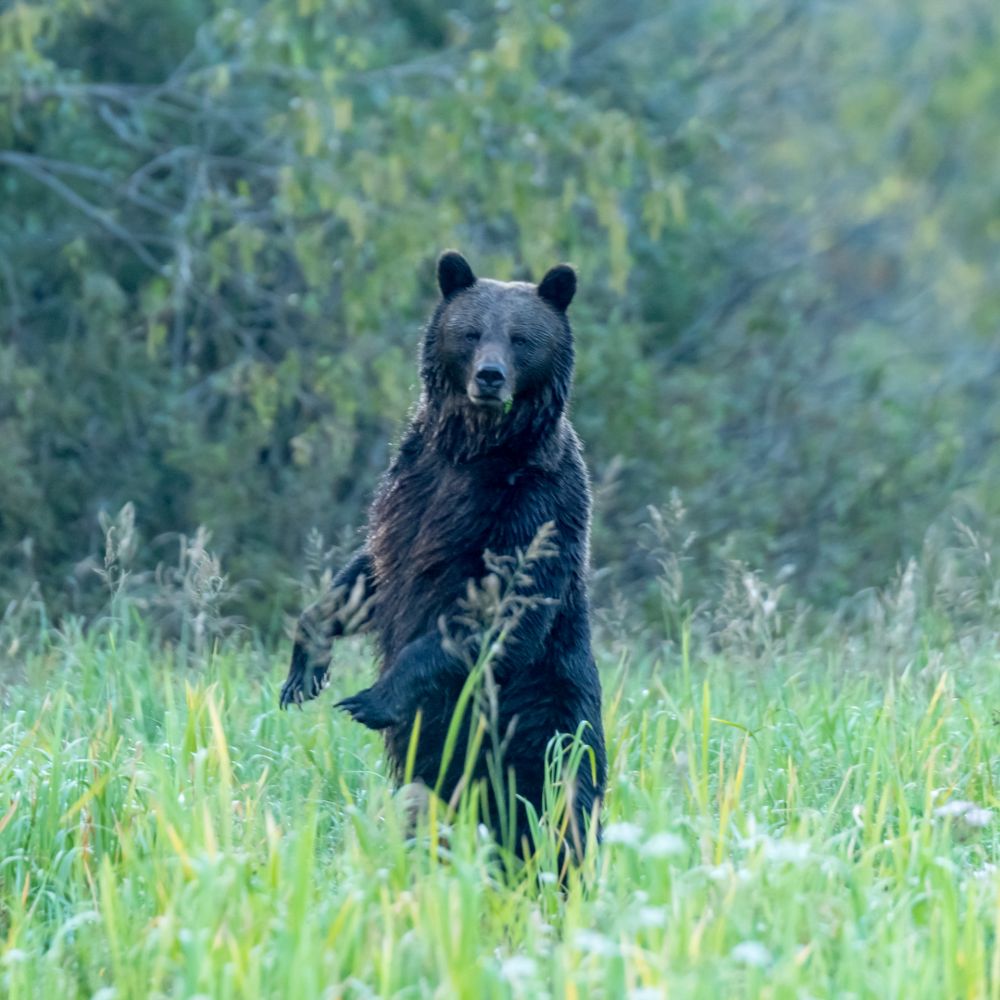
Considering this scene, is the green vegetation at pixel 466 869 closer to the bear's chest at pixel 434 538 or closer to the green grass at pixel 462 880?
the green grass at pixel 462 880

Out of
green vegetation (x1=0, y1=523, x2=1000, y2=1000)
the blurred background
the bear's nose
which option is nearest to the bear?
the bear's nose

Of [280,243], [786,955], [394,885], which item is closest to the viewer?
[786,955]

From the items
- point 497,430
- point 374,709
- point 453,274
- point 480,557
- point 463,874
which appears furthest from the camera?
point 453,274

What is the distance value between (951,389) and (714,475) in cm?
285

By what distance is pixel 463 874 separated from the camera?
2.96m

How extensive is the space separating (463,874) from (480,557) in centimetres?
154

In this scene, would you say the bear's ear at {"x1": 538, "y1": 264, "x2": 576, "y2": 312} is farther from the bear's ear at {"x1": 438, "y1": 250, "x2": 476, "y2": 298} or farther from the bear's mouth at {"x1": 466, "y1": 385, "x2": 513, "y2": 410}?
the bear's mouth at {"x1": 466, "y1": 385, "x2": 513, "y2": 410}

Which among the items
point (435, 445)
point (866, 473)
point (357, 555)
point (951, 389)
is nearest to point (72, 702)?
point (357, 555)

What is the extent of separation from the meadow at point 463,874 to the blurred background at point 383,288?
259 centimetres

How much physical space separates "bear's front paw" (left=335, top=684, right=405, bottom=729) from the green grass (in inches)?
7.5

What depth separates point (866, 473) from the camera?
1066 cm

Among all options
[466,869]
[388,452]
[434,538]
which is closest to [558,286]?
[434,538]

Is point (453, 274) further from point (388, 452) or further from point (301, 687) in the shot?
point (388, 452)

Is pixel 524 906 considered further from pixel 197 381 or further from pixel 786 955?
pixel 197 381
